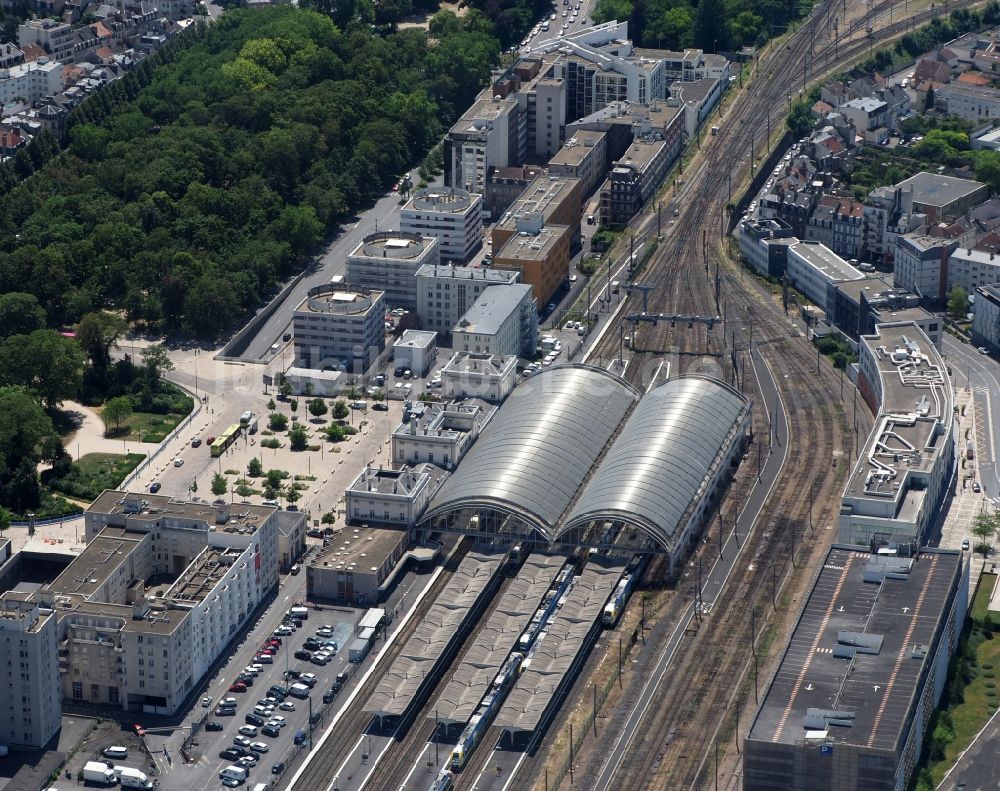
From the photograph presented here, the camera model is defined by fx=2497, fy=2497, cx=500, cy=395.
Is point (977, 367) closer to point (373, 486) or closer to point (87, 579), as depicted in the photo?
point (373, 486)

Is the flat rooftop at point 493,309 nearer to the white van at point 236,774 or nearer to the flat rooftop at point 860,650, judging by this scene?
the flat rooftop at point 860,650

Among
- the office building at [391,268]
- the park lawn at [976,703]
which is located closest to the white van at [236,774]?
the park lawn at [976,703]

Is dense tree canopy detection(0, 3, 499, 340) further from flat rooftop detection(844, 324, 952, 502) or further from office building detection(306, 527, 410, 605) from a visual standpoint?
flat rooftop detection(844, 324, 952, 502)

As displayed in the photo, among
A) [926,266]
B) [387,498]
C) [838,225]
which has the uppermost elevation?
[838,225]

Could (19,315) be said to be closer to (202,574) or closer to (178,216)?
(178,216)

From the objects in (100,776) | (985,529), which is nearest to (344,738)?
(100,776)

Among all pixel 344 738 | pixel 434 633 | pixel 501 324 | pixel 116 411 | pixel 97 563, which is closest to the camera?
pixel 344 738

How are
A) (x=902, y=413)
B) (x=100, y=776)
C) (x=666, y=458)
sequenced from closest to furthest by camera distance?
1. (x=100, y=776)
2. (x=666, y=458)
3. (x=902, y=413)
